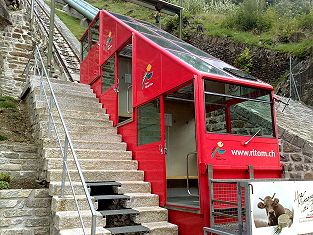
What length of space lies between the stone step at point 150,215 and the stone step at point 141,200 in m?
0.10

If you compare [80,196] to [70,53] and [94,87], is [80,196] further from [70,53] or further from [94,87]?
[70,53]

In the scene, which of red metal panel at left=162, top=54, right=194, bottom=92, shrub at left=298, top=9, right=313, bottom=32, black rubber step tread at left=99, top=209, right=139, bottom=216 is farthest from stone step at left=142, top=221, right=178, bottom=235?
shrub at left=298, top=9, right=313, bottom=32

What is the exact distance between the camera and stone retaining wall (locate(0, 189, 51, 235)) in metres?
4.74

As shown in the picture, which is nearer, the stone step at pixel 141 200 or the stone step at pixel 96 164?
the stone step at pixel 141 200

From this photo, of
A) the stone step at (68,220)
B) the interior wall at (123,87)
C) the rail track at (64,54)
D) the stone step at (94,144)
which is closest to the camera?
the stone step at (68,220)

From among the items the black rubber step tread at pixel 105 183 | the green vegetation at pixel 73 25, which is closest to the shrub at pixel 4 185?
the black rubber step tread at pixel 105 183

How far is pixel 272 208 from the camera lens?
3.72 m

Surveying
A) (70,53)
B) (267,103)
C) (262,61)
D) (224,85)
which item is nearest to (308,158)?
(267,103)

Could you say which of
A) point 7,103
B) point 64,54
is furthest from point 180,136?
point 64,54

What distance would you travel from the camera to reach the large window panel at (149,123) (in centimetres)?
566

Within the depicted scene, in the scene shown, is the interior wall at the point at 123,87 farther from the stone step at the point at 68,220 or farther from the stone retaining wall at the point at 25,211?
the stone step at the point at 68,220

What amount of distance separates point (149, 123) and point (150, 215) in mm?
1619

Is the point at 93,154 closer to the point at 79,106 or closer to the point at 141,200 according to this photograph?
the point at 141,200

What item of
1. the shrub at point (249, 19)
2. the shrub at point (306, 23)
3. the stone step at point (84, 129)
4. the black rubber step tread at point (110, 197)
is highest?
the shrub at point (249, 19)
